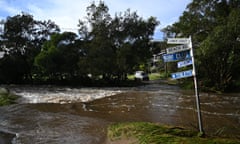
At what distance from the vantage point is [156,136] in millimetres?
5160

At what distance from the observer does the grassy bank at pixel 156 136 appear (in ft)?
15.8

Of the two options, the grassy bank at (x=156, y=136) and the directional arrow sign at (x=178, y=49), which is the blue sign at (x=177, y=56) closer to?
the directional arrow sign at (x=178, y=49)

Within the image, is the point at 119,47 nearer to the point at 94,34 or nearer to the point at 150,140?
the point at 94,34

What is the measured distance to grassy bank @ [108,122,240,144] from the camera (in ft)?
15.8

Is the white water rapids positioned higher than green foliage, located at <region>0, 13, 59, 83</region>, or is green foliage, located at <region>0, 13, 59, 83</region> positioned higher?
green foliage, located at <region>0, 13, 59, 83</region>

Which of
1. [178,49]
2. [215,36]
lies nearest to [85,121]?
[178,49]

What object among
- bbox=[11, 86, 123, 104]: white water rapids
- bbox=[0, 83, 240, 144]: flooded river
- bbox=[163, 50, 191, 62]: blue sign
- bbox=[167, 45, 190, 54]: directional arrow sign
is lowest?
bbox=[0, 83, 240, 144]: flooded river

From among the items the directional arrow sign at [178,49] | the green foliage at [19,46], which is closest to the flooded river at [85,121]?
the directional arrow sign at [178,49]

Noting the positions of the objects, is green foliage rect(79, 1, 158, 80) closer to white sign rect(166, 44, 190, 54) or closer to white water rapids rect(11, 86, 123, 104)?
white water rapids rect(11, 86, 123, 104)

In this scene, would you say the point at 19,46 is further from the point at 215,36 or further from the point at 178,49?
the point at 178,49

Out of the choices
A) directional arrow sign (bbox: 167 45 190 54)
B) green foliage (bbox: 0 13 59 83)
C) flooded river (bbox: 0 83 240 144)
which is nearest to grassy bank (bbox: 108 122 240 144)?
flooded river (bbox: 0 83 240 144)

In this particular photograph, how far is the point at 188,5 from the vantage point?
19359 mm

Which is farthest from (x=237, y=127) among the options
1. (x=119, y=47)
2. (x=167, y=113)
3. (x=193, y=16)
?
(x=119, y=47)

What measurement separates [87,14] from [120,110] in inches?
794
